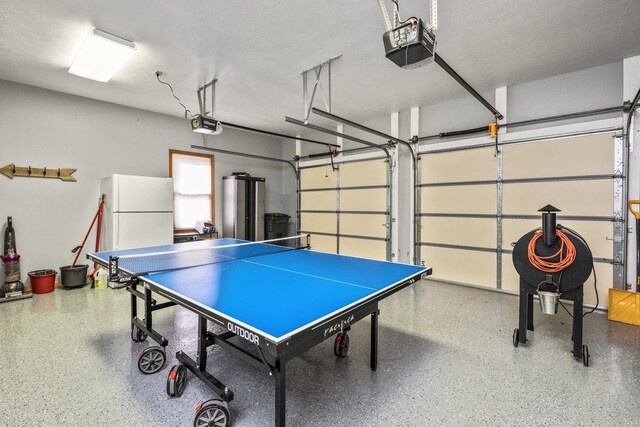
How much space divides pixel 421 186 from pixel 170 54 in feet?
14.7

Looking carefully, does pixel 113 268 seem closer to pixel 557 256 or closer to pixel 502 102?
pixel 557 256

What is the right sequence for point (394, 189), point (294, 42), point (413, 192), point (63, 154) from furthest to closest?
point (394, 189)
point (413, 192)
point (63, 154)
point (294, 42)

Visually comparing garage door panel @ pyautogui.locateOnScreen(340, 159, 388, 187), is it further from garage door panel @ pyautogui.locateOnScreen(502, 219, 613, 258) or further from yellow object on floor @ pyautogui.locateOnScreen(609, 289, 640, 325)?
yellow object on floor @ pyautogui.locateOnScreen(609, 289, 640, 325)

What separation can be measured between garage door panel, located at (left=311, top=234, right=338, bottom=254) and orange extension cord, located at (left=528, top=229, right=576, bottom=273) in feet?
14.8

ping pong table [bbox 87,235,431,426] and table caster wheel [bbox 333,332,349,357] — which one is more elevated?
ping pong table [bbox 87,235,431,426]

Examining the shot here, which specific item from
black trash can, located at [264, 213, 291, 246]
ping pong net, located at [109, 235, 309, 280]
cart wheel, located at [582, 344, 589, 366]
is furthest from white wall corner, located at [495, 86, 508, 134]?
black trash can, located at [264, 213, 291, 246]

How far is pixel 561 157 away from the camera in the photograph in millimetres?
4164

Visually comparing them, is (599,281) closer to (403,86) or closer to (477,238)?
(477,238)

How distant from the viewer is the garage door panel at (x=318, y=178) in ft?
23.1

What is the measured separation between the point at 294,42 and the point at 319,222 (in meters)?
4.60

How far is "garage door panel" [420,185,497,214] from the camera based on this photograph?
4824mm

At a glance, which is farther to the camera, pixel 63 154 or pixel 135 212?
pixel 135 212

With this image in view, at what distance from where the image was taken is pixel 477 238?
4.95 metres

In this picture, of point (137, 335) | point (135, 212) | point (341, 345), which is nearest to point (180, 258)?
point (137, 335)
